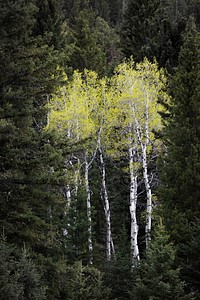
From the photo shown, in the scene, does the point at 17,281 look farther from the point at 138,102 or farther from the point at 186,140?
the point at 138,102

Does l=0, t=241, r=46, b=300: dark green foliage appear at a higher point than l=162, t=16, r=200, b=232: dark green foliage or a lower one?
lower

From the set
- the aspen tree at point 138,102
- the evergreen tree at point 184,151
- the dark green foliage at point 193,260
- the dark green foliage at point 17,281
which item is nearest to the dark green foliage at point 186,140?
the evergreen tree at point 184,151

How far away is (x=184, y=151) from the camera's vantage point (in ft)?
37.3

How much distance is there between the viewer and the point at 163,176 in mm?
11586

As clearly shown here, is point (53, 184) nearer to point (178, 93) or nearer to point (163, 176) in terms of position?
point (163, 176)

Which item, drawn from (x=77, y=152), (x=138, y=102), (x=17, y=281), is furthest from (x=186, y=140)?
(x=17, y=281)

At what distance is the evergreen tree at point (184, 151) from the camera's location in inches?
429

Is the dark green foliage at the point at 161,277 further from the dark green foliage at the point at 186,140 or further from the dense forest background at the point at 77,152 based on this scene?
the dark green foliage at the point at 186,140

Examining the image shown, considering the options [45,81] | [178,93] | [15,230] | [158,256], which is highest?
[178,93]

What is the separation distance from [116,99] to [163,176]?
5.88 metres

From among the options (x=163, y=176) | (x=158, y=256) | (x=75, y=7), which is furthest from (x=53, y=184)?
(x=75, y=7)

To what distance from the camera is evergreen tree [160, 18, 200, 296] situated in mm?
10898

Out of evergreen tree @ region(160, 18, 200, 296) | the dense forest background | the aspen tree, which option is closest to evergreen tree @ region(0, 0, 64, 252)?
the dense forest background

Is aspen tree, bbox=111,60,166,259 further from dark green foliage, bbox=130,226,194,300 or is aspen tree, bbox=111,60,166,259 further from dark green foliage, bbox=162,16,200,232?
dark green foliage, bbox=130,226,194,300
